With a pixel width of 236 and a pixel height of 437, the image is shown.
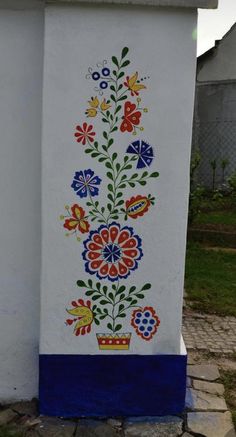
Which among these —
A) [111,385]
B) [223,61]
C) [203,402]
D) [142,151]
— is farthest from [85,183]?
[223,61]

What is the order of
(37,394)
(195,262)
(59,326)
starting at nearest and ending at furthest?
(59,326)
(37,394)
(195,262)

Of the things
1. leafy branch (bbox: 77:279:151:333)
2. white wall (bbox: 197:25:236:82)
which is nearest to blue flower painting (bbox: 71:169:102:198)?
leafy branch (bbox: 77:279:151:333)

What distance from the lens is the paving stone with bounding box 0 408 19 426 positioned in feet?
10.0

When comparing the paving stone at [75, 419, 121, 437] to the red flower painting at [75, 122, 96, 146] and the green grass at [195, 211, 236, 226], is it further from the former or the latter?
the green grass at [195, 211, 236, 226]

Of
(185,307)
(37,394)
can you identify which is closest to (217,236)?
(185,307)

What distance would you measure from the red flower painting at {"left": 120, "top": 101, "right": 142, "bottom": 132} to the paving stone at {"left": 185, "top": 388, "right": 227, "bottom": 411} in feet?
5.76

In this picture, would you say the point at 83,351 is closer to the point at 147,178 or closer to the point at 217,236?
the point at 147,178

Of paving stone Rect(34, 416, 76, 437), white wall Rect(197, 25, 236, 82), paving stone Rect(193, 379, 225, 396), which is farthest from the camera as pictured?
white wall Rect(197, 25, 236, 82)

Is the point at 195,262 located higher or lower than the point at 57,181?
lower

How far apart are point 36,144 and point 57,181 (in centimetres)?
26

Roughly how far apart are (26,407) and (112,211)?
1.34 m

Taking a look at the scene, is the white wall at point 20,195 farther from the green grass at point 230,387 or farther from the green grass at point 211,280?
the green grass at point 211,280

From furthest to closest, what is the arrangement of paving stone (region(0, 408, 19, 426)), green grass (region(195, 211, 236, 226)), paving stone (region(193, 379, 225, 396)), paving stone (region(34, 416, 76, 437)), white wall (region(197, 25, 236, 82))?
white wall (region(197, 25, 236, 82)) → green grass (region(195, 211, 236, 226)) → paving stone (region(193, 379, 225, 396)) → paving stone (region(0, 408, 19, 426)) → paving stone (region(34, 416, 76, 437))

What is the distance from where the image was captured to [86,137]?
9.32 feet
